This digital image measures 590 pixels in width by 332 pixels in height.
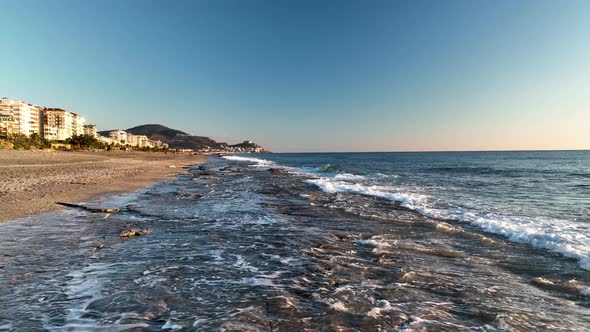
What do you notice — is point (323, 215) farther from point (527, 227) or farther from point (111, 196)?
point (111, 196)

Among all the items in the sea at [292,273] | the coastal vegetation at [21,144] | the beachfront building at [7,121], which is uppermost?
the beachfront building at [7,121]

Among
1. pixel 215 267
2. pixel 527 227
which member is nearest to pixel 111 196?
pixel 215 267

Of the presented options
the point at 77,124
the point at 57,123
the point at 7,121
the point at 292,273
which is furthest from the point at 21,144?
the point at 77,124

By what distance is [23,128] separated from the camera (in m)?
132

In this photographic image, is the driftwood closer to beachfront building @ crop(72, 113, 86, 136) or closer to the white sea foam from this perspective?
the white sea foam

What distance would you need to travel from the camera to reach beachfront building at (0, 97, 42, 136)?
127 m

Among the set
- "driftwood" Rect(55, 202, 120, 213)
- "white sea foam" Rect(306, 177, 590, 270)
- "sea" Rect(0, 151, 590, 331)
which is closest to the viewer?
"sea" Rect(0, 151, 590, 331)

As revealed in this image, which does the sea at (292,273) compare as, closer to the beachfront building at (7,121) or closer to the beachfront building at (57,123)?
the beachfront building at (7,121)

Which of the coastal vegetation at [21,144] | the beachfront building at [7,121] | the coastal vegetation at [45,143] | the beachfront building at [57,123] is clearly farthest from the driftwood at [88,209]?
the beachfront building at [57,123]

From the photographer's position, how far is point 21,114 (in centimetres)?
13038

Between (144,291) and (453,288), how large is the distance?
6.13 m

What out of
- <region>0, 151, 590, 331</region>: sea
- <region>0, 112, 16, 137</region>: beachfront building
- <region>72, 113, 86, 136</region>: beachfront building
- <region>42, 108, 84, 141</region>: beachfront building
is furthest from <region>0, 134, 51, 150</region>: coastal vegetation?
<region>72, 113, 86, 136</region>: beachfront building

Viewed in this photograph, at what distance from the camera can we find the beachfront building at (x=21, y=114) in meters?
127

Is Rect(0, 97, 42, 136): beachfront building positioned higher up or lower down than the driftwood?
higher up
